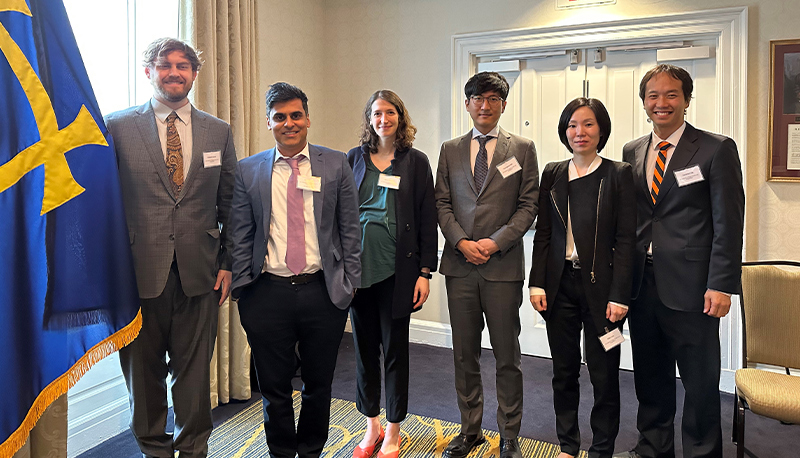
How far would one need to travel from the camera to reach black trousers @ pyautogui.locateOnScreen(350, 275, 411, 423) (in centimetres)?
238

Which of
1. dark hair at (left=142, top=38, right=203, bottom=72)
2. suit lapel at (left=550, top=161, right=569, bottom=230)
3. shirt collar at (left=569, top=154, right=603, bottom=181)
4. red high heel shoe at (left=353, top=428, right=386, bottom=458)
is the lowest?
red high heel shoe at (left=353, top=428, right=386, bottom=458)

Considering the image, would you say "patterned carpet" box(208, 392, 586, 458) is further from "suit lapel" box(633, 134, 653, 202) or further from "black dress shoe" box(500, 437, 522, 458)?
"suit lapel" box(633, 134, 653, 202)

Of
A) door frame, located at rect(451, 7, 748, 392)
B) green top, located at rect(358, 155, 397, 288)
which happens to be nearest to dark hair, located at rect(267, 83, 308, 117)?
green top, located at rect(358, 155, 397, 288)

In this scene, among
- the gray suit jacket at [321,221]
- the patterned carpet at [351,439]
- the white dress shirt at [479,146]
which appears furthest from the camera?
the patterned carpet at [351,439]

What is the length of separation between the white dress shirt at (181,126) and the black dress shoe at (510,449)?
1736 millimetres

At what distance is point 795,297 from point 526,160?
4.39 ft

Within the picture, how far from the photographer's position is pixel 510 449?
2391 millimetres

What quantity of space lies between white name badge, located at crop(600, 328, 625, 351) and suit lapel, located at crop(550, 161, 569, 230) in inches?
17.6

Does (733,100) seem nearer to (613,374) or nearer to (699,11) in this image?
(699,11)

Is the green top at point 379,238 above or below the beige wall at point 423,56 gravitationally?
below

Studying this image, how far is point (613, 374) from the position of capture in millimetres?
2193

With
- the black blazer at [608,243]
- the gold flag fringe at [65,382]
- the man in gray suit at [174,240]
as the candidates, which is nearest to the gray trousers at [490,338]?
the black blazer at [608,243]

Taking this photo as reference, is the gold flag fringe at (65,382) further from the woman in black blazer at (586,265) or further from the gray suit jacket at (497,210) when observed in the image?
the woman in black blazer at (586,265)

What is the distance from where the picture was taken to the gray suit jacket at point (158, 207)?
1974mm
